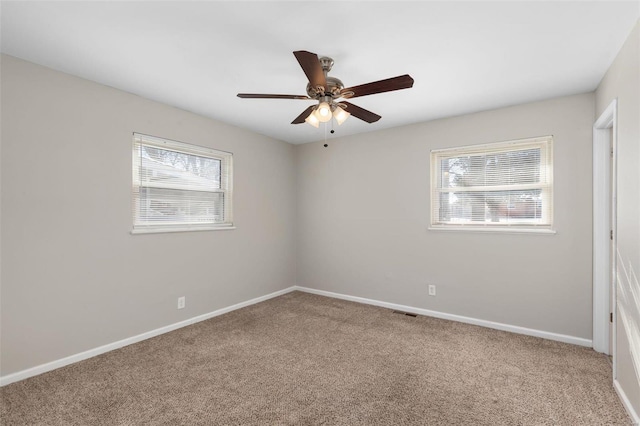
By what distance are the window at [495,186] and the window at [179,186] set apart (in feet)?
9.02

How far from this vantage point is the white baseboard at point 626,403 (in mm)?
1797

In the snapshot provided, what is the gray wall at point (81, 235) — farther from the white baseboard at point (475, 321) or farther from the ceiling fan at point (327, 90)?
the white baseboard at point (475, 321)

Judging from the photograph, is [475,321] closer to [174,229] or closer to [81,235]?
[174,229]

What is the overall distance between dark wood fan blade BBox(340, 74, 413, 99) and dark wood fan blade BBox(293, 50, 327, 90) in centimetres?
A: 18

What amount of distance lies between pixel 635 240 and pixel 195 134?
3985mm

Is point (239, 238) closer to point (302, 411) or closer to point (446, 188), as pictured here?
point (302, 411)

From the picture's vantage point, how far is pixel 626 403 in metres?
1.94

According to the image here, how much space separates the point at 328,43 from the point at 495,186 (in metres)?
2.51

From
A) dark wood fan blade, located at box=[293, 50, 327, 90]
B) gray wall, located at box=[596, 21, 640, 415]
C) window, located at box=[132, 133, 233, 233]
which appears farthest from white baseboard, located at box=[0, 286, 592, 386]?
dark wood fan blade, located at box=[293, 50, 327, 90]

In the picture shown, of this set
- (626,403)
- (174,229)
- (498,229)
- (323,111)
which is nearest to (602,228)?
(498,229)

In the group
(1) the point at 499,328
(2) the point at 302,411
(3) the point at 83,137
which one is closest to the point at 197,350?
(2) the point at 302,411

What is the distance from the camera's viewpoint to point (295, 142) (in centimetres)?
488

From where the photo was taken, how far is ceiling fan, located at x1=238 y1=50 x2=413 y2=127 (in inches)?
72.2

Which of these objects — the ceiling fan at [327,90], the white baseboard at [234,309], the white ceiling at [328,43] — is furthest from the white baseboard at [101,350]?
the ceiling fan at [327,90]
